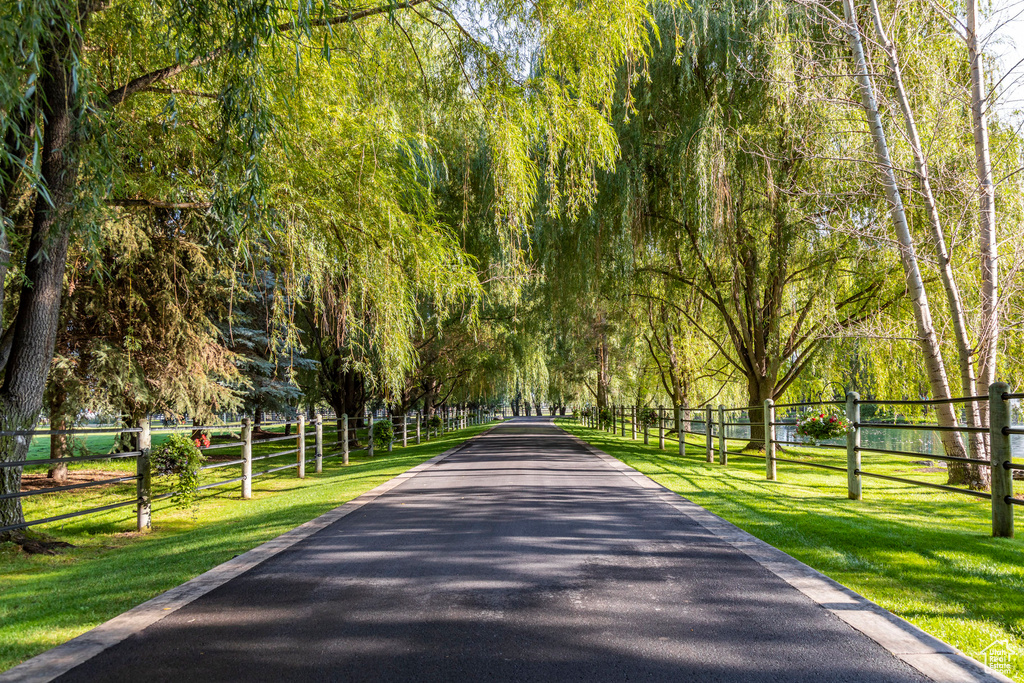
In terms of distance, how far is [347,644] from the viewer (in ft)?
9.92

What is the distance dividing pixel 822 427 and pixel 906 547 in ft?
19.4

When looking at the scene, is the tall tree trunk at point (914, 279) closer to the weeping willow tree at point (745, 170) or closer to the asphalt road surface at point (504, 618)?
the weeping willow tree at point (745, 170)

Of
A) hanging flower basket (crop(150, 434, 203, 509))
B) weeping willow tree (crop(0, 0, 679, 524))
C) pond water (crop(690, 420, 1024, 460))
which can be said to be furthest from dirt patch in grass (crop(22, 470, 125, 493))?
pond water (crop(690, 420, 1024, 460))

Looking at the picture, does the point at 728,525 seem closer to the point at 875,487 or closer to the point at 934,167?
the point at 875,487

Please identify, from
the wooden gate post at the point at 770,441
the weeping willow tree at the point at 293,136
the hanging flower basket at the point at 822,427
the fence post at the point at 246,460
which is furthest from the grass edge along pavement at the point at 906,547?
the fence post at the point at 246,460

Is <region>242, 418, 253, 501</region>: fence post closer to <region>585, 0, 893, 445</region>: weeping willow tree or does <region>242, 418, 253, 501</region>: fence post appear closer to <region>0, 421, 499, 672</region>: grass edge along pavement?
<region>0, 421, 499, 672</region>: grass edge along pavement

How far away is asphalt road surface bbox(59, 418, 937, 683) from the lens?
2.74 m

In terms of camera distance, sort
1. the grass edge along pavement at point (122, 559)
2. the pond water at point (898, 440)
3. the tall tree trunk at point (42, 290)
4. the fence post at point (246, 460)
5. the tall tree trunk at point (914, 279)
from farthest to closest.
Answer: the pond water at point (898, 440) < the fence post at point (246, 460) < the tall tree trunk at point (914, 279) < the tall tree trunk at point (42, 290) < the grass edge along pavement at point (122, 559)

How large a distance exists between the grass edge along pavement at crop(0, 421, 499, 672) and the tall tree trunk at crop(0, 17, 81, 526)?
3.18ft

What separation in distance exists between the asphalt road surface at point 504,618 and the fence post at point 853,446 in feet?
9.99

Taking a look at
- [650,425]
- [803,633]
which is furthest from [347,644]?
[650,425]

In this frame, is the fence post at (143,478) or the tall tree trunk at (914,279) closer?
the fence post at (143,478)

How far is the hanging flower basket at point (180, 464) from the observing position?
7.50 meters

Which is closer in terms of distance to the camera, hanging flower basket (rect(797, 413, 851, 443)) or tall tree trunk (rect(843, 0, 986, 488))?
tall tree trunk (rect(843, 0, 986, 488))
